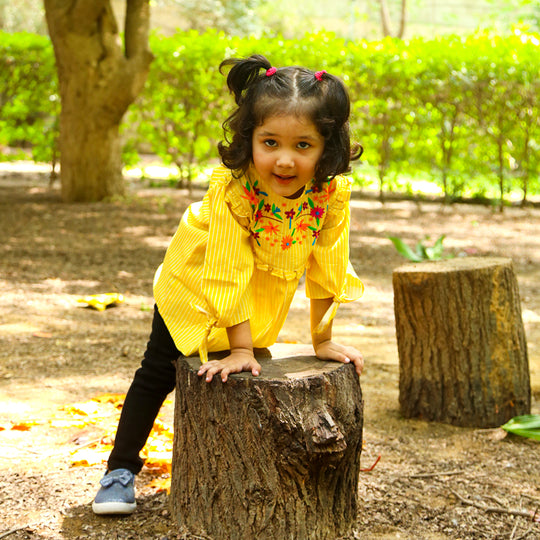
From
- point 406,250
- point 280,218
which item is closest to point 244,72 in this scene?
point 280,218

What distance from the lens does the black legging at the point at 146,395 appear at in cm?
261

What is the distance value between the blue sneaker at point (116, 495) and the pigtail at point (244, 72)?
1319 millimetres

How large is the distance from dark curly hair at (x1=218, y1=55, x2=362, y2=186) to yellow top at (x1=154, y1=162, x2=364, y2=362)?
111 mm

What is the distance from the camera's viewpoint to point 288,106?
2.21 metres

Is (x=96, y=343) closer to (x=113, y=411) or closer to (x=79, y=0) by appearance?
(x=113, y=411)

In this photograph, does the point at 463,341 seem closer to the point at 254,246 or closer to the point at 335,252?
the point at 335,252

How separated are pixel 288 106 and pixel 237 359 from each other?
2.53 ft

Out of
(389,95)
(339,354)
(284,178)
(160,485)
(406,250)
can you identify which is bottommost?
(160,485)

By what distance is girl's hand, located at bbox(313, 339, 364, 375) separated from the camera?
8.19ft

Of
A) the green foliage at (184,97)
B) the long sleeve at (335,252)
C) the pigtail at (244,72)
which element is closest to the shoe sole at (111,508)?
the long sleeve at (335,252)

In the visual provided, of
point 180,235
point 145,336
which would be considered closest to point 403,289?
point 180,235

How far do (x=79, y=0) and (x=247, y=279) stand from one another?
6804 millimetres

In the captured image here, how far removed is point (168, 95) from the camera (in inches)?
395

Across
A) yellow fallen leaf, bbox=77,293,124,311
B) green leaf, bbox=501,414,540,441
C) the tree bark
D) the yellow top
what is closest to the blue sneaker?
the yellow top
